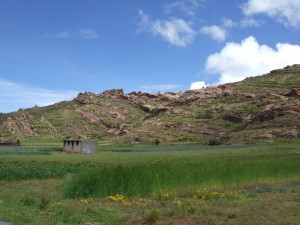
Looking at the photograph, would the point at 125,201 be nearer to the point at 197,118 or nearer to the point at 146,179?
the point at 146,179

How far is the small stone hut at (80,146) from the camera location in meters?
77.6

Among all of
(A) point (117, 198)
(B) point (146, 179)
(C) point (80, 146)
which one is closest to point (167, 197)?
(B) point (146, 179)

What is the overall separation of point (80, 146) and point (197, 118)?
79070 mm

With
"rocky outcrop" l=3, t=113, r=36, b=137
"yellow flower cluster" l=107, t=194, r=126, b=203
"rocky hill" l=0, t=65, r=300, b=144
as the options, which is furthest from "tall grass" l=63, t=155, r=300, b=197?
"rocky outcrop" l=3, t=113, r=36, b=137

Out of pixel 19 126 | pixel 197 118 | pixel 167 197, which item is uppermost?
pixel 197 118

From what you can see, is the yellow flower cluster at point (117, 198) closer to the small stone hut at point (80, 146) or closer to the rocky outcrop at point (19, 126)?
the small stone hut at point (80, 146)

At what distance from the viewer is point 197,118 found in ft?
496

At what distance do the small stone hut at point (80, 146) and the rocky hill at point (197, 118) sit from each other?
44306mm

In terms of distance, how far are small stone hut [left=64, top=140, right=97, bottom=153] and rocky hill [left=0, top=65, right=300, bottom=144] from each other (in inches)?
1744

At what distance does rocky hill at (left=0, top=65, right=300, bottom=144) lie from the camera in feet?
391

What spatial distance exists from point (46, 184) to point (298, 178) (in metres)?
18.8

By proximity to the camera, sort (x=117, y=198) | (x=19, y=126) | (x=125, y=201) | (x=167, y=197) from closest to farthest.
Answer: (x=125, y=201) → (x=117, y=198) → (x=167, y=197) → (x=19, y=126)

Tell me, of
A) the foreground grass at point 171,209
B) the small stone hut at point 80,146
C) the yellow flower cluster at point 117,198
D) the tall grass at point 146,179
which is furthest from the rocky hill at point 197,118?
the yellow flower cluster at point 117,198

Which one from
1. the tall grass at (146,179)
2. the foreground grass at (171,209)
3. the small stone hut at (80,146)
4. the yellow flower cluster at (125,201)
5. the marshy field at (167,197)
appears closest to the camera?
the foreground grass at (171,209)
